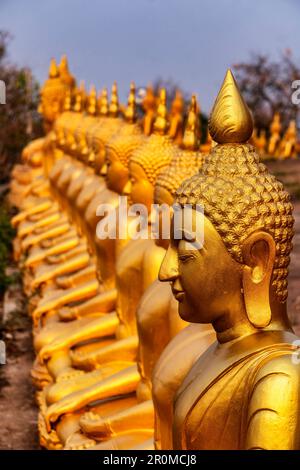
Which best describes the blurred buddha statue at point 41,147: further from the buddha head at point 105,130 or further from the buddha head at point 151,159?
the buddha head at point 151,159

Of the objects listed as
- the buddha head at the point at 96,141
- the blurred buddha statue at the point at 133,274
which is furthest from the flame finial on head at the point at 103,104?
the blurred buddha statue at the point at 133,274

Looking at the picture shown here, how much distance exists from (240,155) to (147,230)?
2492 millimetres

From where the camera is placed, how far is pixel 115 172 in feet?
22.1

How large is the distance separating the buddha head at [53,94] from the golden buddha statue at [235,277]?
32.7 ft

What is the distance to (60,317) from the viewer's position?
741cm

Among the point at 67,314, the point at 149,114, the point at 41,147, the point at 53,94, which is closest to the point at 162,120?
the point at 149,114

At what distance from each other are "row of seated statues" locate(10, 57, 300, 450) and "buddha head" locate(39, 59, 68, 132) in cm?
261

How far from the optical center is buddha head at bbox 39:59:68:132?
1288 centimetres

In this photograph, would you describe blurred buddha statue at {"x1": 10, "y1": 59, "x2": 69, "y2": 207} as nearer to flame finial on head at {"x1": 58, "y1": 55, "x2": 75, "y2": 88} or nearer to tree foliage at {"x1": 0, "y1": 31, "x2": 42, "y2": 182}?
flame finial on head at {"x1": 58, "y1": 55, "x2": 75, "y2": 88}

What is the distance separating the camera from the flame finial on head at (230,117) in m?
3.05

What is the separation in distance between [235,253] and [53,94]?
33.5 ft

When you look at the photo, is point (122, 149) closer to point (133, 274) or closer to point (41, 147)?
point (133, 274)

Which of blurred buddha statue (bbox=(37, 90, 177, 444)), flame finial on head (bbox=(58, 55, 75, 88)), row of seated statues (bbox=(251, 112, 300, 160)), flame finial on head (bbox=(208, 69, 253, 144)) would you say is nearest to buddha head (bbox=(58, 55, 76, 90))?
flame finial on head (bbox=(58, 55, 75, 88))
